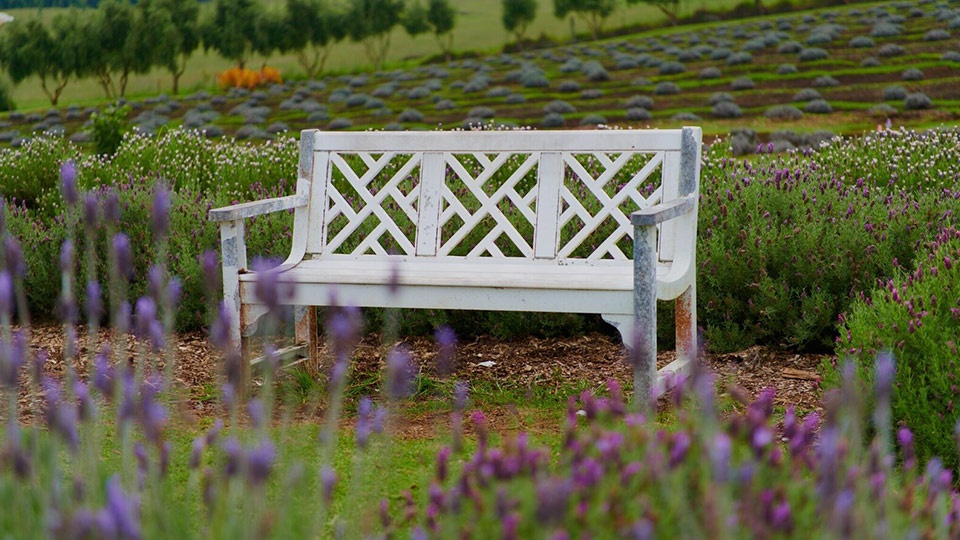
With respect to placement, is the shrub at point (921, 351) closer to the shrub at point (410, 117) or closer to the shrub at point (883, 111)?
the shrub at point (883, 111)

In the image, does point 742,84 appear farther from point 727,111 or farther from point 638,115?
point 638,115

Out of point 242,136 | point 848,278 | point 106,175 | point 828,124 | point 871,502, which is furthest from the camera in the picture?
point 242,136

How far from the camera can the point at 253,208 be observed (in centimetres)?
464

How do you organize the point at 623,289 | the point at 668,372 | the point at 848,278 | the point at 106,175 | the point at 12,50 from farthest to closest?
the point at 12,50
the point at 106,175
the point at 848,278
the point at 668,372
the point at 623,289

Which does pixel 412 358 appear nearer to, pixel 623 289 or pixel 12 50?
pixel 623 289

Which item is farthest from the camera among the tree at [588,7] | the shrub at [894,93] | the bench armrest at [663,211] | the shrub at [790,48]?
the tree at [588,7]

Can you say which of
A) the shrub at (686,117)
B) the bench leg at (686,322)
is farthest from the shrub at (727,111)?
the bench leg at (686,322)

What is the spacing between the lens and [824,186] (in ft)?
19.7

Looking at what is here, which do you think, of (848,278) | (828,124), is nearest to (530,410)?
(848,278)

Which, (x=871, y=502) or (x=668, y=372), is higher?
(x=871, y=502)

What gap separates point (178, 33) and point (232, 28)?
3428 mm

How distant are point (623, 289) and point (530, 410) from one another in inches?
30.8

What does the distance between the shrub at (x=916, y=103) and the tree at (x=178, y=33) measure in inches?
888

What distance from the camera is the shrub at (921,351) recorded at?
372 centimetres
